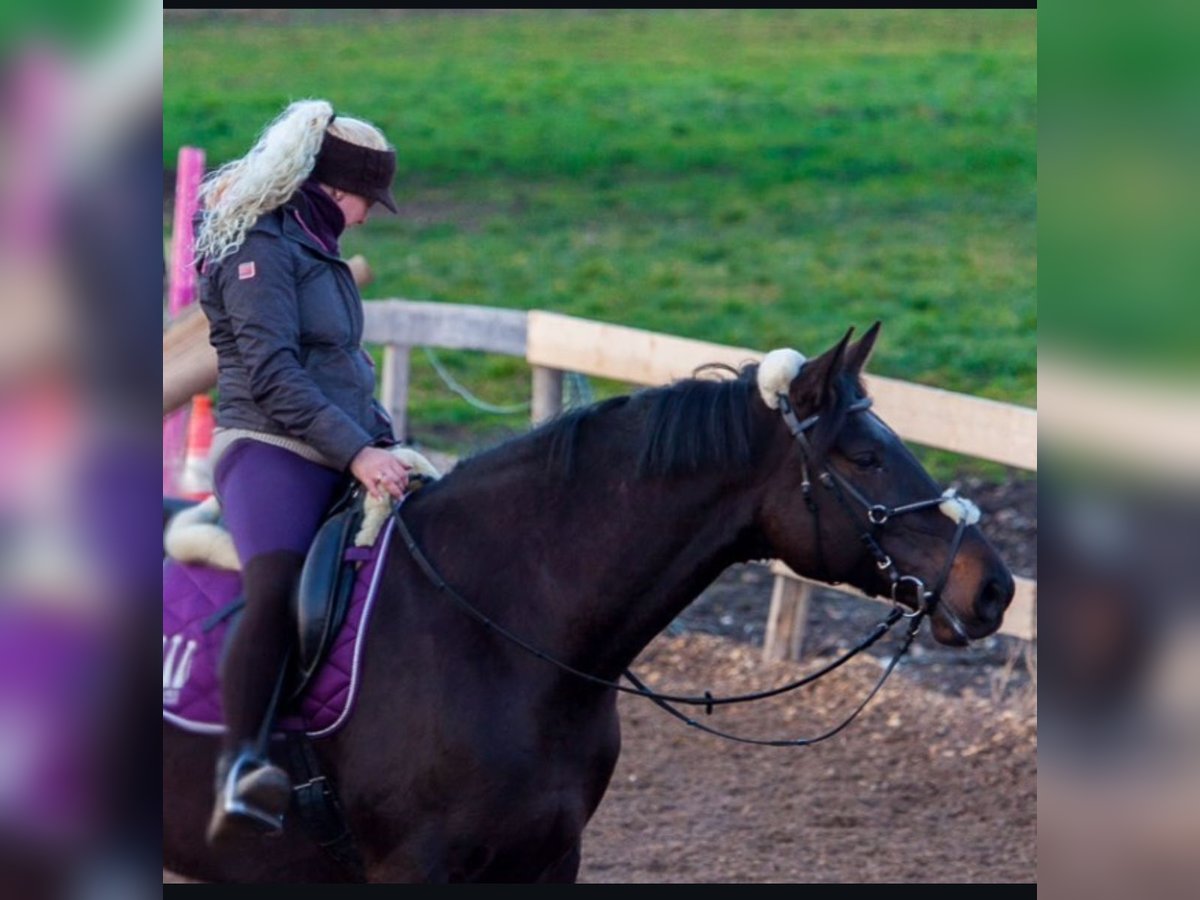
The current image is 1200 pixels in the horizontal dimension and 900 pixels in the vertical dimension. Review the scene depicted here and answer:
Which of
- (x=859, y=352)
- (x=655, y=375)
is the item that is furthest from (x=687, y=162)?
(x=859, y=352)

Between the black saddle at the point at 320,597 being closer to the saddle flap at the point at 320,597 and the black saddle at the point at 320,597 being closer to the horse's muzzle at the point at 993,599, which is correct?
the saddle flap at the point at 320,597

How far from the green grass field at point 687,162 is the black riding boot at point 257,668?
6.13m

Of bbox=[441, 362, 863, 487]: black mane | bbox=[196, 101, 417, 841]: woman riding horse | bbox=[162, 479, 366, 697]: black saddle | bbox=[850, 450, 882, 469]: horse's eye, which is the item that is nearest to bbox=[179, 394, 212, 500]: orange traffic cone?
bbox=[196, 101, 417, 841]: woman riding horse

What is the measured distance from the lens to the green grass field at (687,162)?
1256cm

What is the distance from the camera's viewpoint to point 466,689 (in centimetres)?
409

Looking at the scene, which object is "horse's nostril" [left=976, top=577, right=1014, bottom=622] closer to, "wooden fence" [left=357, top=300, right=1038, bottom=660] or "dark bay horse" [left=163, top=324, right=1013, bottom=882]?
"dark bay horse" [left=163, top=324, right=1013, bottom=882]

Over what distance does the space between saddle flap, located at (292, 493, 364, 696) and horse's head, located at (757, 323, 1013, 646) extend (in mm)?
1019

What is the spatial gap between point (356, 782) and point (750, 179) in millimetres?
12733

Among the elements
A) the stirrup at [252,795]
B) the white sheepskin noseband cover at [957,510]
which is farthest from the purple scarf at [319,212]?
the white sheepskin noseband cover at [957,510]

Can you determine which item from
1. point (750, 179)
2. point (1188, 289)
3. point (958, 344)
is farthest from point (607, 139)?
point (1188, 289)

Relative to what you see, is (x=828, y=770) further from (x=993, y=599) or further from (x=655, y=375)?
(x=993, y=599)

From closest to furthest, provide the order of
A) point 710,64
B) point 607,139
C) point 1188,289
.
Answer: point 1188,289
point 607,139
point 710,64

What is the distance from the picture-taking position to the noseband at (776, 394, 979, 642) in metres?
3.88

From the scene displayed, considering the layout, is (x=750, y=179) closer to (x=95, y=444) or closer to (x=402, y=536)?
(x=402, y=536)
